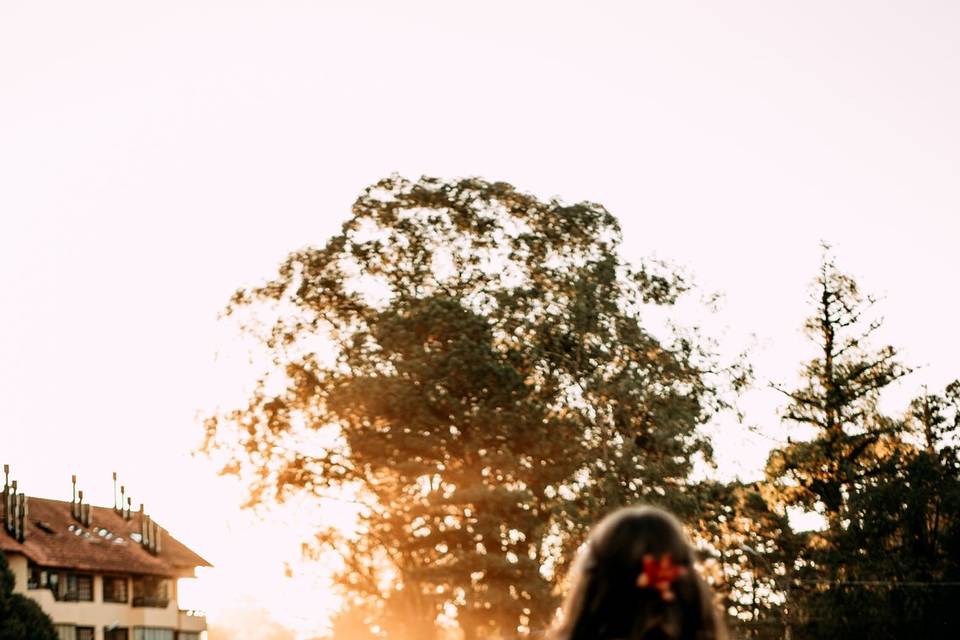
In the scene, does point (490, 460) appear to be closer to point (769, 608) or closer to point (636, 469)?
point (636, 469)

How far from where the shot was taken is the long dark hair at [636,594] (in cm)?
376

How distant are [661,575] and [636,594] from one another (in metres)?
0.10

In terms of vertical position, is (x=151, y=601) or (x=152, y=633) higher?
(x=151, y=601)

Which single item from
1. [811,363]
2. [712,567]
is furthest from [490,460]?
[811,363]

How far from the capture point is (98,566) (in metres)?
78.4

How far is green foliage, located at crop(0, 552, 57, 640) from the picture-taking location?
6225 centimetres

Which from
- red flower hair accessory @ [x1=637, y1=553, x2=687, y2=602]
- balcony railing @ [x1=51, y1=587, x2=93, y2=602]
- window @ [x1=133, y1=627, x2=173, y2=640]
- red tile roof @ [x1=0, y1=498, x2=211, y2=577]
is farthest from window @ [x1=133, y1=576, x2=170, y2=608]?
red flower hair accessory @ [x1=637, y1=553, x2=687, y2=602]

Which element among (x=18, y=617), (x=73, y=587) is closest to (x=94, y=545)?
(x=73, y=587)

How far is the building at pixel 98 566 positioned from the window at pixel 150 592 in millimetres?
54

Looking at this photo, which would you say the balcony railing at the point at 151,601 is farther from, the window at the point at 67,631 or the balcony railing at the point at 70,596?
the window at the point at 67,631

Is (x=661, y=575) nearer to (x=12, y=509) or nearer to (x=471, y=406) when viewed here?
(x=471, y=406)

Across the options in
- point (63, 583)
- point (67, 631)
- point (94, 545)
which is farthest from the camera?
point (94, 545)

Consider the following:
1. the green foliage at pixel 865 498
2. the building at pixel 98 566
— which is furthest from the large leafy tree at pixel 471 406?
the building at pixel 98 566

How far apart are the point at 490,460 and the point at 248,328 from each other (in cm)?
970
